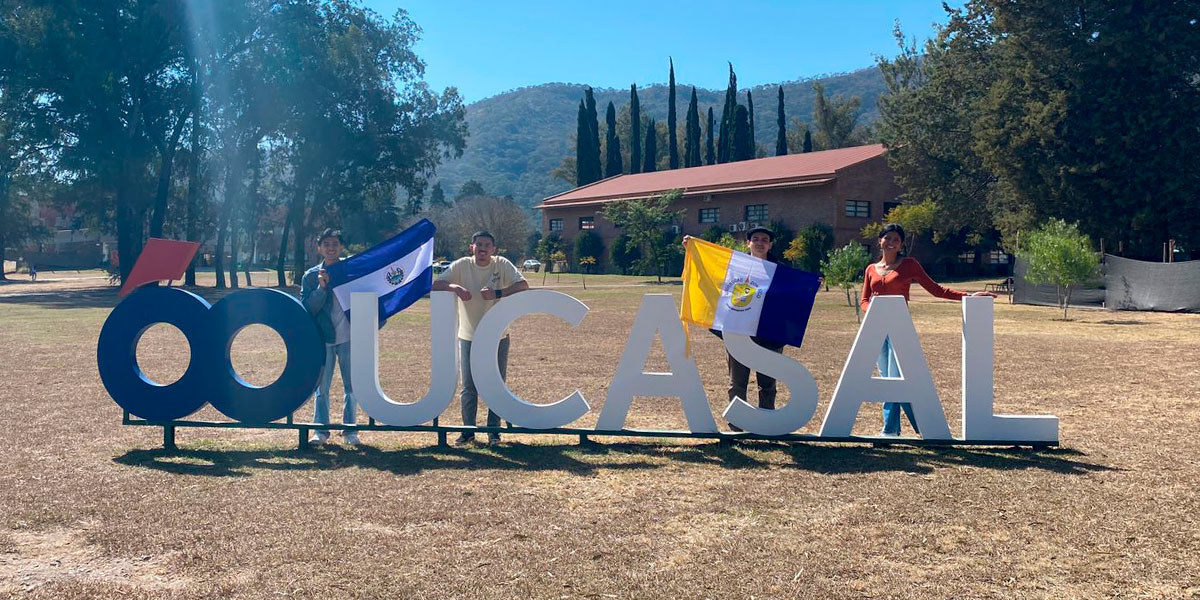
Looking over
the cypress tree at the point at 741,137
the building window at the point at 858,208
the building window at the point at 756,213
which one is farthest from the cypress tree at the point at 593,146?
the building window at the point at 858,208

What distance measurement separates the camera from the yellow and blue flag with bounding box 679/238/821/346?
7375 mm

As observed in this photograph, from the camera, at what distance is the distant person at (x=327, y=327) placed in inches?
296

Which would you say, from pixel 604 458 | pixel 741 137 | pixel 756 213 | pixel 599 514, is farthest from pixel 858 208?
pixel 599 514

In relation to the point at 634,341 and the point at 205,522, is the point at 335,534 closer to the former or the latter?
the point at 205,522

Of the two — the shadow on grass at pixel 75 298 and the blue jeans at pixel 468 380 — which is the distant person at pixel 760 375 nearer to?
the blue jeans at pixel 468 380

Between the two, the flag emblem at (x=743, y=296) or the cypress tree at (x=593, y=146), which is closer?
the flag emblem at (x=743, y=296)

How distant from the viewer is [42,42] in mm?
35969

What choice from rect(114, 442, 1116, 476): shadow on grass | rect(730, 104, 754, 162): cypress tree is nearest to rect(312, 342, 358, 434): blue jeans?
rect(114, 442, 1116, 476): shadow on grass

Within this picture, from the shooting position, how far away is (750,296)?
7395mm

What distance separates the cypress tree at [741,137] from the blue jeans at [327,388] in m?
65.7

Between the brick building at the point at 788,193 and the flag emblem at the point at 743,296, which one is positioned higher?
the brick building at the point at 788,193

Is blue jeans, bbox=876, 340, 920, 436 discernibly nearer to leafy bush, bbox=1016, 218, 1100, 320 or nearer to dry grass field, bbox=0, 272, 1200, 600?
dry grass field, bbox=0, 272, 1200, 600

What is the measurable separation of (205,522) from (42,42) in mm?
38189

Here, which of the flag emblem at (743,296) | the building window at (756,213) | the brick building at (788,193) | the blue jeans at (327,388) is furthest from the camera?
the building window at (756,213)
